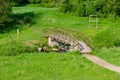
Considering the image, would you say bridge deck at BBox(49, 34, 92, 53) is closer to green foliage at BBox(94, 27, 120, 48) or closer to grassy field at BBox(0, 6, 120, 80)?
grassy field at BBox(0, 6, 120, 80)

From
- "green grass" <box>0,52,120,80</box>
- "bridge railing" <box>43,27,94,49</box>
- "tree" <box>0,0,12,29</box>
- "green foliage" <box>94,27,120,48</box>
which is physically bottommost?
"green grass" <box>0,52,120,80</box>

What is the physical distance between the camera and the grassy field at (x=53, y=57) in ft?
114

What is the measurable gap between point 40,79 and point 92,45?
13.7 metres

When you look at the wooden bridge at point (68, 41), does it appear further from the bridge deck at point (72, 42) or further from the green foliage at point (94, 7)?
the green foliage at point (94, 7)

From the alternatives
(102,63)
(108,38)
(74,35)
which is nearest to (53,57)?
(102,63)

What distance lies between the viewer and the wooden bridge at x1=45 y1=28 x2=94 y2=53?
4538 centimetres

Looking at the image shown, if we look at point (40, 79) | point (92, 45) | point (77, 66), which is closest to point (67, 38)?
point (92, 45)

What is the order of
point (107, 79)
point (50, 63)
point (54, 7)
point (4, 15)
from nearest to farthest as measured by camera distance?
point (107, 79), point (50, 63), point (4, 15), point (54, 7)

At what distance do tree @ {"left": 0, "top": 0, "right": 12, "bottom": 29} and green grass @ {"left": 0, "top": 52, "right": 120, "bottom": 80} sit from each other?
60.1 feet

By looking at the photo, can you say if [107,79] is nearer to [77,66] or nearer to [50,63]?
[77,66]

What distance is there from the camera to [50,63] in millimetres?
38844

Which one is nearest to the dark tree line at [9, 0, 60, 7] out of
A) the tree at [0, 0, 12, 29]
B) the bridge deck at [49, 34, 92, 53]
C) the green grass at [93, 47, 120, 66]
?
the tree at [0, 0, 12, 29]

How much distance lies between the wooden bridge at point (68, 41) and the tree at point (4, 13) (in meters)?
11.0


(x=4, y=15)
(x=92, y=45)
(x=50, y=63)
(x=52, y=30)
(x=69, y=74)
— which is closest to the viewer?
(x=69, y=74)
